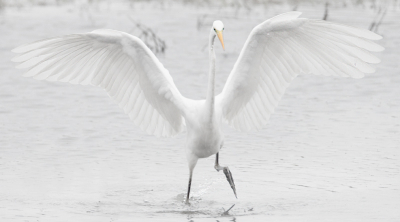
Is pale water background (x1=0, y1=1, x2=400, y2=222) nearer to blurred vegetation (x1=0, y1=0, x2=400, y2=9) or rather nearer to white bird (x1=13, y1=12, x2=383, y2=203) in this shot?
white bird (x1=13, y1=12, x2=383, y2=203)

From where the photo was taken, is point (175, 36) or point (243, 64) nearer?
point (243, 64)

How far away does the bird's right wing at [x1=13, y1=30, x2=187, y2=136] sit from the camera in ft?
21.4

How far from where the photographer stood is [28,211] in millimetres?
6379

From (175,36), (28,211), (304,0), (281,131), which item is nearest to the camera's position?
(28,211)

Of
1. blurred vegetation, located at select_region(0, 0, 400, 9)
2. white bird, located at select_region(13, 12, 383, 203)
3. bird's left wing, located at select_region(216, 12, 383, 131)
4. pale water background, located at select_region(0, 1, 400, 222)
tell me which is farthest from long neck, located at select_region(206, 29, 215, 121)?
blurred vegetation, located at select_region(0, 0, 400, 9)

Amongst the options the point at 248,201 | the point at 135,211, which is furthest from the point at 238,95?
the point at 135,211

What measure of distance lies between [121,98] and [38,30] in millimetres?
9769

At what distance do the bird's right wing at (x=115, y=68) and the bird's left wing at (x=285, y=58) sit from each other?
1.79 feet

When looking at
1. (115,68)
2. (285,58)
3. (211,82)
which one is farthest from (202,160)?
(211,82)

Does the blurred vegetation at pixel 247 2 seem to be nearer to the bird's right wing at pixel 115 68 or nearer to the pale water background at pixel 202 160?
the pale water background at pixel 202 160

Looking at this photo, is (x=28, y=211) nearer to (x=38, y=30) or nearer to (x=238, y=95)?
(x=238, y=95)

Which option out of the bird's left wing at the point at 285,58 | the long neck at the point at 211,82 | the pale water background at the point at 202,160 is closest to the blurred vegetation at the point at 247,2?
the pale water background at the point at 202,160

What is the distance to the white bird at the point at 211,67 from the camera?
6406 millimetres

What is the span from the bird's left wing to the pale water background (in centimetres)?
84
